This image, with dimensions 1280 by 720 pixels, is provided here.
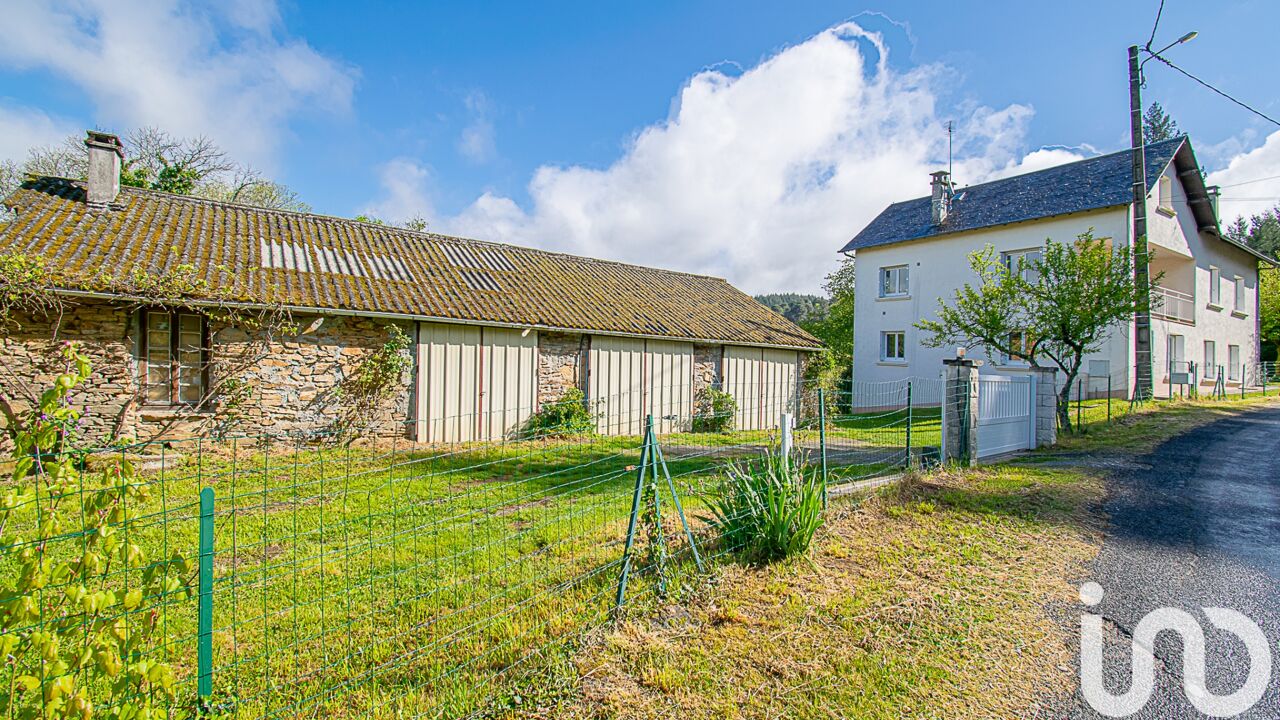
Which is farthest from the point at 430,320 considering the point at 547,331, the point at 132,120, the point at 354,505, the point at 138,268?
the point at 132,120

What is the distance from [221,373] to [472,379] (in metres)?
4.21

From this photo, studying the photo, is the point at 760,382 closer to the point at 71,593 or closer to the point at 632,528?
the point at 632,528

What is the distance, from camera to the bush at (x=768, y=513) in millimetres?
4742

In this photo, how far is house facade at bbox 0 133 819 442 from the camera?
29.7 feet

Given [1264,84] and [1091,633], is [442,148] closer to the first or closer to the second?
[1091,633]

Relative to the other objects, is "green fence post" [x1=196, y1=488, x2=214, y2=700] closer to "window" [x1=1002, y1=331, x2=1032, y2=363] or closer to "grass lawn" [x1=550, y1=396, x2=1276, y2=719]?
"grass lawn" [x1=550, y1=396, x2=1276, y2=719]

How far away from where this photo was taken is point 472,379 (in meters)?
11.9

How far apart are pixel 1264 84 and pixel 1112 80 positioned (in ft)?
10.1

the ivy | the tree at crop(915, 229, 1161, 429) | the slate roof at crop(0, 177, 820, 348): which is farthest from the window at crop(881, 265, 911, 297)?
the ivy

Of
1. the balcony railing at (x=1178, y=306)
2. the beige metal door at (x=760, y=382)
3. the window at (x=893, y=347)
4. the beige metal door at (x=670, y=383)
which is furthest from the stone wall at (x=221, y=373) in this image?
the balcony railing at (x=1178, y=306)

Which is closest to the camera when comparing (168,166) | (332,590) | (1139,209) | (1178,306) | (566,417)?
(332,590)

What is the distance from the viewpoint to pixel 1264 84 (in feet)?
46.5

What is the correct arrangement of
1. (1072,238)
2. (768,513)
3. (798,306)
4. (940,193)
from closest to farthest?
(768,513) → (1072,238) → (940,193) → (798,306)

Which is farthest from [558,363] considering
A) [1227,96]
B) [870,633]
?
[1227,96]
